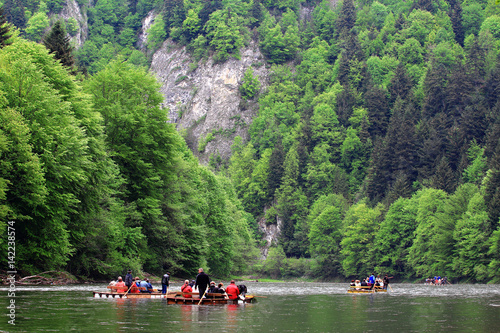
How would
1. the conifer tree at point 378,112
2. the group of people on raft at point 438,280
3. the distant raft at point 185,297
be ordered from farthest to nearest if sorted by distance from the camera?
the conifer tree at point 378,112, the group of people on raft at point 438,280, the distant raft at point 185,297

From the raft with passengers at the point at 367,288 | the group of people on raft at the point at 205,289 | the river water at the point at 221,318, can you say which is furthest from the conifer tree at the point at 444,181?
the group of people on raft at the point at 205,289

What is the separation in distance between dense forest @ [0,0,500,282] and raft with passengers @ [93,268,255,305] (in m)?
5.75

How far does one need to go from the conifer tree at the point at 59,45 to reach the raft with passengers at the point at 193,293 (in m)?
28.9

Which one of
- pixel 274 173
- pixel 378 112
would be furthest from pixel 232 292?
pixel 378 112

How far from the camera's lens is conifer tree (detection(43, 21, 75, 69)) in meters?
59.9

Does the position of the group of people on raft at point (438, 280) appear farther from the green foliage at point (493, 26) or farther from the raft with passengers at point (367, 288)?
the green foliage at point (493, 26)

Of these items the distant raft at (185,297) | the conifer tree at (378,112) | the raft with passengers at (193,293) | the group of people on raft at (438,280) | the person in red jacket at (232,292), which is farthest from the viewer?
the conifer tree at (378,112)

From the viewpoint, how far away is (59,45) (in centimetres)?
6059

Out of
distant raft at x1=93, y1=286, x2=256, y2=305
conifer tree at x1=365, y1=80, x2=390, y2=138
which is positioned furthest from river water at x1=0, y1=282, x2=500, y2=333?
conifer tree at x1=365, y1=80, x2=390, y2=138

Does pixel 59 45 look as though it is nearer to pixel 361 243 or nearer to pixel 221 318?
pixel 221 318

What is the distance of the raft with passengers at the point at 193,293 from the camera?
32188 millimetres

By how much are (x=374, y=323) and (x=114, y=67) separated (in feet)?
133

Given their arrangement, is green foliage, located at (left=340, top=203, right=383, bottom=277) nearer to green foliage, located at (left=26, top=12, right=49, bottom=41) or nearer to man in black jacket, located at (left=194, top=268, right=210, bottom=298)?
man in black jacket, located at (left=194, top=268, right=210, bottom=298)

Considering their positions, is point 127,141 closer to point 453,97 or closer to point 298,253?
point 298,253
